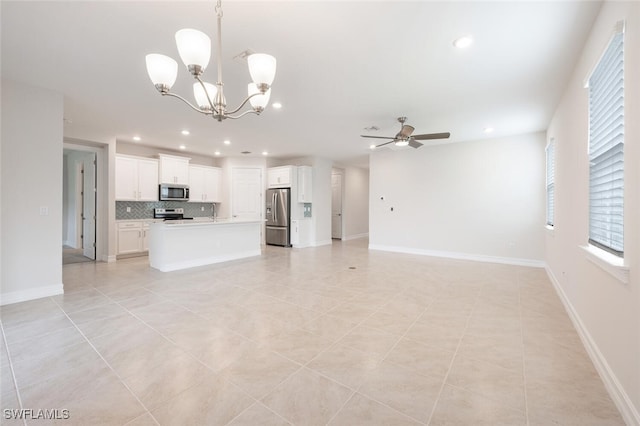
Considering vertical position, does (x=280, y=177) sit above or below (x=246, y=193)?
above

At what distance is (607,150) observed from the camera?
77.0 inches

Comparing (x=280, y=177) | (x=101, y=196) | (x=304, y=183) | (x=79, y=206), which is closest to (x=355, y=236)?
(x=304, y=183)

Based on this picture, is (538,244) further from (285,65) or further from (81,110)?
(81,110)

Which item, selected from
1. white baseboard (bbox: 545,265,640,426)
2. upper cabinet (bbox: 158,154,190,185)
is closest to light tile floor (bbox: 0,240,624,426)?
white baseboard (bbox: 545,265,640,426)

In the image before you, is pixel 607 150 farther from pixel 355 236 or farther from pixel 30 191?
pixel 355 236

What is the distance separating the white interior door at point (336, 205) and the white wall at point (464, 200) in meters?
2.38

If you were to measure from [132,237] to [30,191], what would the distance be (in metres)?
3.12

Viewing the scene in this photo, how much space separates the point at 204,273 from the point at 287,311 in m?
2.34

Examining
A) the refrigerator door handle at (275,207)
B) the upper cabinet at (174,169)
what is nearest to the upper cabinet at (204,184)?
the upper cabinet at (174,169)

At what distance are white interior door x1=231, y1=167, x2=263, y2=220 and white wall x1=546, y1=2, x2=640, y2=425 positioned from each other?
22.7ft

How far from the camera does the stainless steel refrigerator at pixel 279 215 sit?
7.95 m

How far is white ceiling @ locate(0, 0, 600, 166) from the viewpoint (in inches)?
82.0

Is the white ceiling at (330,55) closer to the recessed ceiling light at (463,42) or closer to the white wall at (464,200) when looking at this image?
the recessed ceiling light at (463,42)

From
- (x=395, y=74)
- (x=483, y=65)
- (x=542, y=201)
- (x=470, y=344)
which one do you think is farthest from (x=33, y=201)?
(x=542, y=201)
